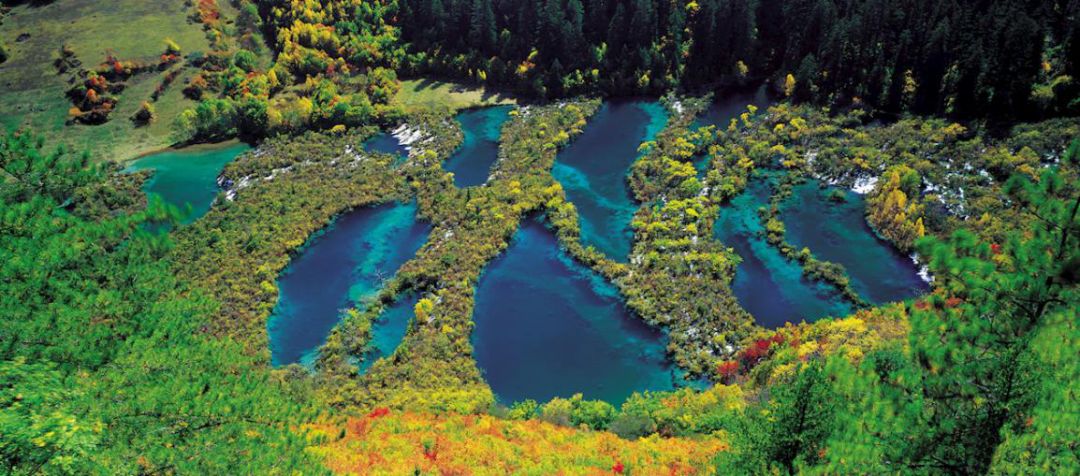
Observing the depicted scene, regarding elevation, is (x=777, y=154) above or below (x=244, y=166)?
above

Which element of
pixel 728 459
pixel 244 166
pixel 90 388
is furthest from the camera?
pixel 244 166

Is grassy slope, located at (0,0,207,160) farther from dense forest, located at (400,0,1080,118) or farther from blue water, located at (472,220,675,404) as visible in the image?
blue water, located at (472,220,675,404)

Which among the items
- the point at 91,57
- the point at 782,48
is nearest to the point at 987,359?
the point at 782,48

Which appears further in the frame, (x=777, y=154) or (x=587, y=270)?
(x=777, y=154)

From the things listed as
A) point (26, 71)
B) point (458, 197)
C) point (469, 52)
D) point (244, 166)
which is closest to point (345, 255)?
point (458, 197)

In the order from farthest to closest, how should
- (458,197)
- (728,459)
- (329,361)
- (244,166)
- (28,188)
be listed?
(244,166)
(458,197)
(329,361)
(728,459)
(28,188)

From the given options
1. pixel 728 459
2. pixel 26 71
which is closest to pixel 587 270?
pixel 728 459

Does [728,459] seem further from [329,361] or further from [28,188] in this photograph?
[329,361]

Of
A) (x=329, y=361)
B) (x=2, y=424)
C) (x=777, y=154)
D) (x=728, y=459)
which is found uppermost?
(x=2, y=424)
